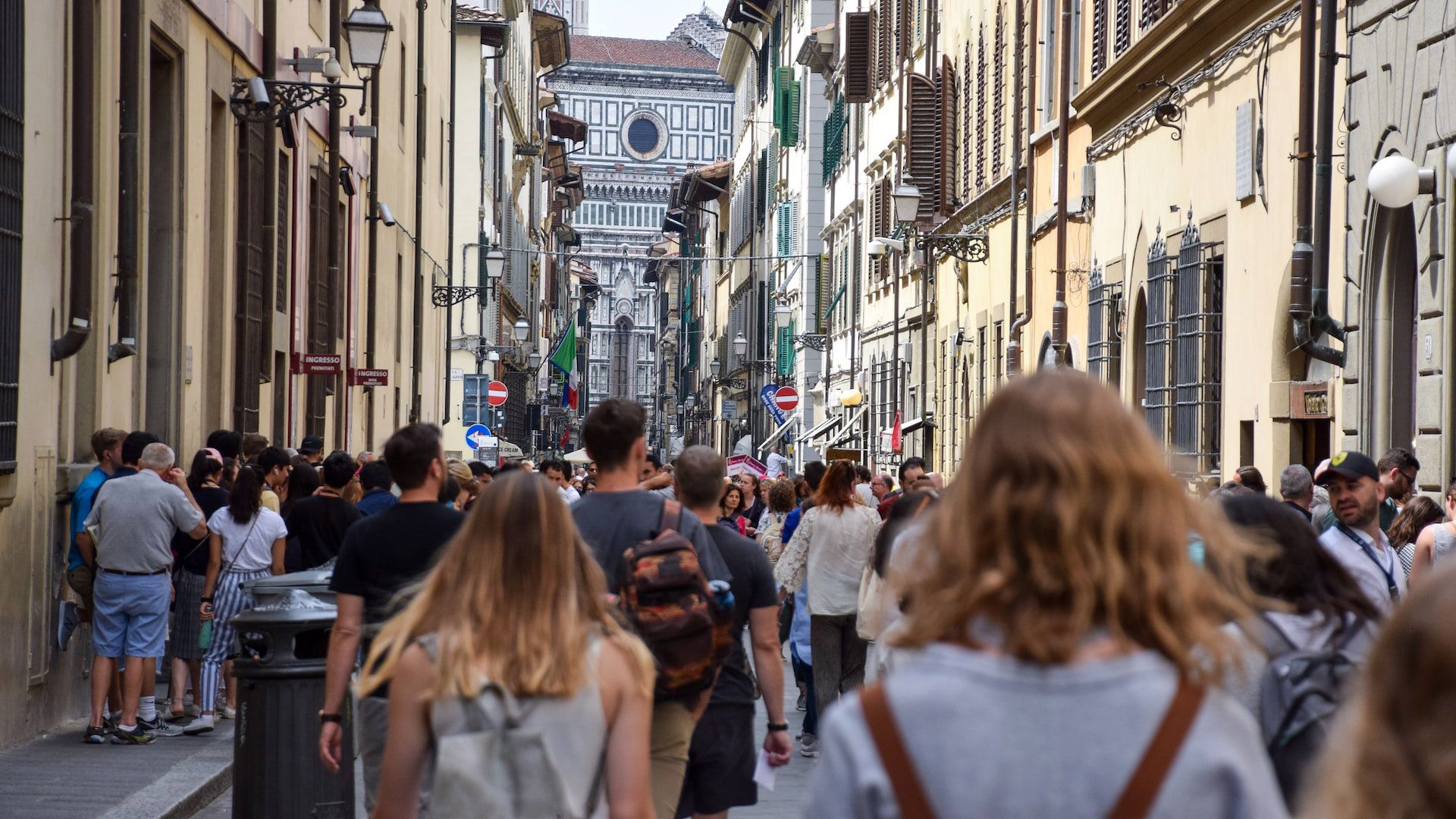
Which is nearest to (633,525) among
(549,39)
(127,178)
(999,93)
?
(127,178)

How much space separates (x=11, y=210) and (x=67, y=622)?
2.19 metres

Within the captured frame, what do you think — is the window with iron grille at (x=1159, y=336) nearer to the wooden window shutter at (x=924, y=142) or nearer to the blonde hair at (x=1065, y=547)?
the wooden window shutter at (x=924, y=142)

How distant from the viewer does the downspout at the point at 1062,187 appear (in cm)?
2205

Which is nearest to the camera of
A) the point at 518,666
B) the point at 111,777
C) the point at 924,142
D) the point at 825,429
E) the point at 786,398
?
the point at 518,666

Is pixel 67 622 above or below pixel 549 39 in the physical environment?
below

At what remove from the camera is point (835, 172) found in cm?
4603

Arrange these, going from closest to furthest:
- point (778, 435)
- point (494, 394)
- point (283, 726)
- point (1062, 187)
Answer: point (283, 726), point (1062, 187), point (494, 394), point (778, 435)

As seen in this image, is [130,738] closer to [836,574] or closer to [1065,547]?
[836,574]

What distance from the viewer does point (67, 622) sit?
11.2 m

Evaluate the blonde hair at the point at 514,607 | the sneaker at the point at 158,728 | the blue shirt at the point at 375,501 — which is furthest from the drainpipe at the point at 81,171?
the blonde hair at the point at 514,607

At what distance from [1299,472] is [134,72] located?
7313mm

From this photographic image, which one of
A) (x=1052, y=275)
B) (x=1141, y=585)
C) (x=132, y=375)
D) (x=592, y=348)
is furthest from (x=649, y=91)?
(x=1141, y=585)

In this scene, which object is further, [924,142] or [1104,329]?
[924,142]

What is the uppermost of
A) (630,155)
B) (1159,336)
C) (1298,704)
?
(630,155)
